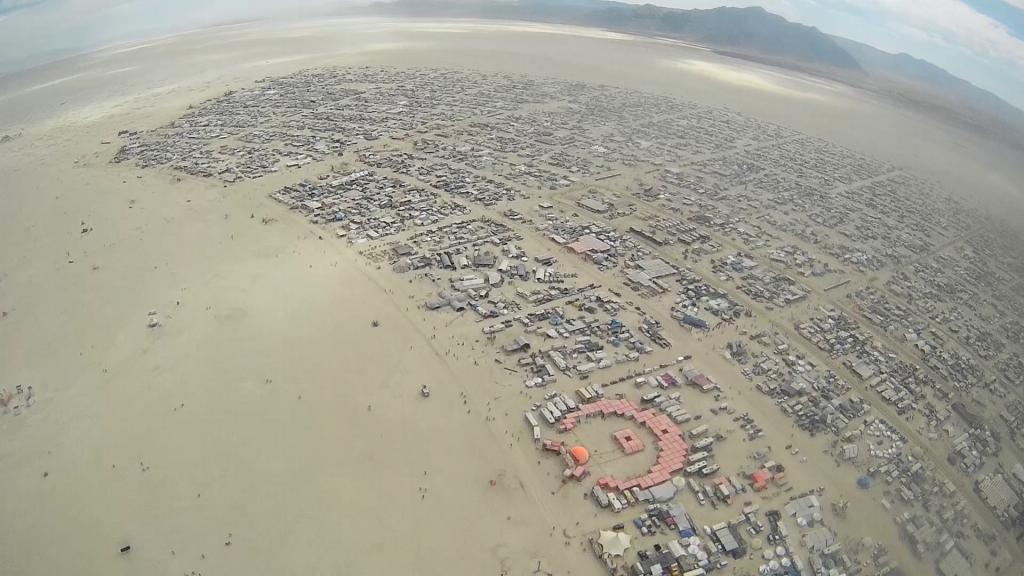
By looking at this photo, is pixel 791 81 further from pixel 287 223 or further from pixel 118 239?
pixel 118 239

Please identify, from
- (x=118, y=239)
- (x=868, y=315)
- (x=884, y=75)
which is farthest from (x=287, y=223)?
(x=884, y=75)

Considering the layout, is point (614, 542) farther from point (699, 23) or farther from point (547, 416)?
point (699, 23)

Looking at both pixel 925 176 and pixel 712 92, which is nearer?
pixel 925 176

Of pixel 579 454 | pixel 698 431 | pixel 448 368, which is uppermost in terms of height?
pixel 698 431

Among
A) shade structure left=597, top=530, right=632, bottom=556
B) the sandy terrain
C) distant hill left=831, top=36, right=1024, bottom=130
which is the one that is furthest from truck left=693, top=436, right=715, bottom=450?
distant hill left=831, top=36, right=1024, bottom=130

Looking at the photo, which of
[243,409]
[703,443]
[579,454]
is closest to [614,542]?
[579,454]

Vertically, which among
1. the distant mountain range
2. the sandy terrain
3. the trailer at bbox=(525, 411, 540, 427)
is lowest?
the sandy terrain

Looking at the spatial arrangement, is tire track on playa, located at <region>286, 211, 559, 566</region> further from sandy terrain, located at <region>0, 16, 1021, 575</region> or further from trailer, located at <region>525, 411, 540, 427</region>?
trailer, located at <region>525, 411, 540, 427</region>
